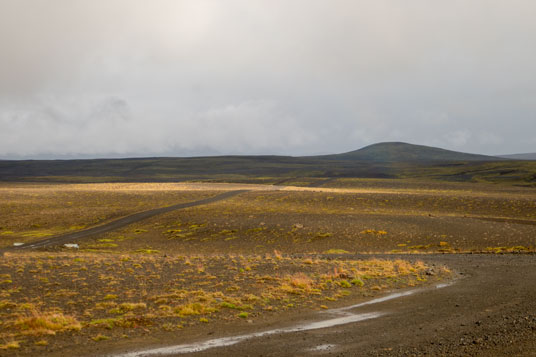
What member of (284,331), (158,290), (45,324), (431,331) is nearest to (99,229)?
(158,290)

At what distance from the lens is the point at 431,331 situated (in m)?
12.9

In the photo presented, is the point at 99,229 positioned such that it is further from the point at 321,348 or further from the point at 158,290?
the point at 321,348

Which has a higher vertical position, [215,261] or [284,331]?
[284,331]

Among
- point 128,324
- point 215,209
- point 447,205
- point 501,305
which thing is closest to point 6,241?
point 215,209

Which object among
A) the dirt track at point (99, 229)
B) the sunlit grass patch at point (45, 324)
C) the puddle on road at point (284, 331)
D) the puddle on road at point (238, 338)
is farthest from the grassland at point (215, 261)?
the dirt track at point (99, 229)

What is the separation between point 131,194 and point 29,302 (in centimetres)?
6016

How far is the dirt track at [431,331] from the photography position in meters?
11.2

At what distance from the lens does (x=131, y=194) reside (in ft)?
245

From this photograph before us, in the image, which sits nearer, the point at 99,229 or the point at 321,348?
the point at 321,348

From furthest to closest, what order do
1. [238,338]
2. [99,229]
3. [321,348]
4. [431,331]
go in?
1. [99,229]
2. [431,331]
3. [238,338]
4. [321,348]

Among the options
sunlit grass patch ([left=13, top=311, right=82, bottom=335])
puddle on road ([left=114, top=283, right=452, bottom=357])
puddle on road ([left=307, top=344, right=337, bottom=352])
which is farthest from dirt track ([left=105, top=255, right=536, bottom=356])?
sunlit grass patch ([left=13, top=311, right=82, bottom=335])

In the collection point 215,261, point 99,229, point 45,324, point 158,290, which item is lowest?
point 99,229

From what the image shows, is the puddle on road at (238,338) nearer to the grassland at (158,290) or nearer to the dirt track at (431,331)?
the dirt track at (431,331)

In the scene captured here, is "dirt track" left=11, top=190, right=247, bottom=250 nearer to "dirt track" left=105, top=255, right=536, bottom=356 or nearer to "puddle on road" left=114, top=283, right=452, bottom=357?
"puddle on road" left=114, top=283, right=452, bottom=357
